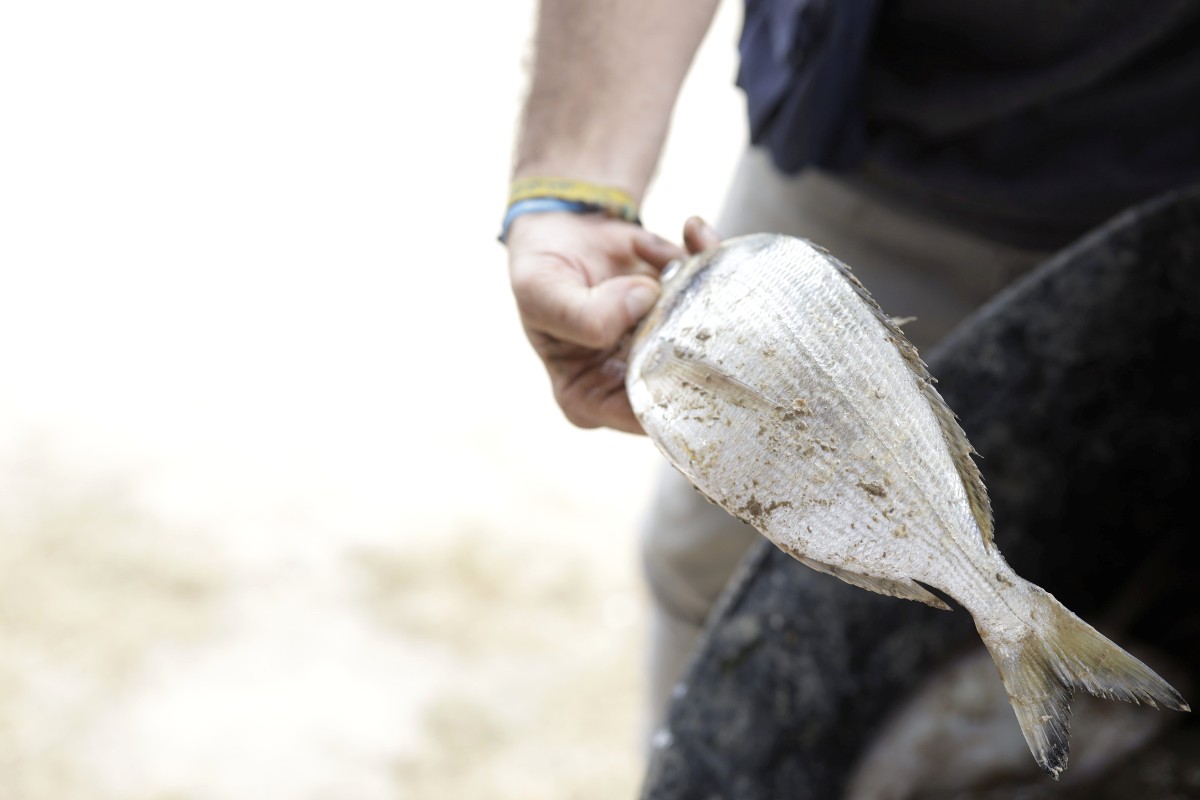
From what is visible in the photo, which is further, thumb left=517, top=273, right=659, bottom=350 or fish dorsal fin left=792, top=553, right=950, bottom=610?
thumb left=517, top=273, right=659, bottom=350

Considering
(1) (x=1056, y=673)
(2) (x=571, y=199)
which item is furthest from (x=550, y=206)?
(1) (x=1056, y=673)

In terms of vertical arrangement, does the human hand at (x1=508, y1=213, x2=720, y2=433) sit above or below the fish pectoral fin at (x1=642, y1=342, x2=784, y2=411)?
below

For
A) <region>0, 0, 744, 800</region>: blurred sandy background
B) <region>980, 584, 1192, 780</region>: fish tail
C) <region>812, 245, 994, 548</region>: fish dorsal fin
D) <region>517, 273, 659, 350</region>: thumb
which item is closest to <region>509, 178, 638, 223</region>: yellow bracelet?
<region>517, 273, 659, 350</region>: thumb

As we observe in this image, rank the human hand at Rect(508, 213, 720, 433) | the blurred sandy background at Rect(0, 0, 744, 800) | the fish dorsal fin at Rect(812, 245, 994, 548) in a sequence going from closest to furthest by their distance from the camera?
the fish dorsal fin at Rect(812, 245, 994, 548) < the human hand at Rect(508, 213, 720, 433) < the blurred sandy background at Rect(0, 0, 744, 800)

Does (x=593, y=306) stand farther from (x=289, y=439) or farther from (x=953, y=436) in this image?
(x=289, y=439)

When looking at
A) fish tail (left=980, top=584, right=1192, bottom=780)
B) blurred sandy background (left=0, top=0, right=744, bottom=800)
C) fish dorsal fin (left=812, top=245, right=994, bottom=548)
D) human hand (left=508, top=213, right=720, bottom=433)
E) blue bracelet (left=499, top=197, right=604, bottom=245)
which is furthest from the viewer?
blurred sandy background (left=0, top=0, right=744, bottom=800)

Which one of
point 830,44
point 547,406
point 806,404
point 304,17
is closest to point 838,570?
point 806,404

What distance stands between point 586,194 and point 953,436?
0.61 meters

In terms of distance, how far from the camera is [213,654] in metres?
2.45

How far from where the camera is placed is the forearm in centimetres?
134

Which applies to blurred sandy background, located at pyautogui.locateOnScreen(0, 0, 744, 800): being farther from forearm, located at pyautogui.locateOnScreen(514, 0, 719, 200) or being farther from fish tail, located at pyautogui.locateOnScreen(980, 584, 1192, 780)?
fish tail, located at pyautogui.locateOnScreen(980, 584, 1192, 780)

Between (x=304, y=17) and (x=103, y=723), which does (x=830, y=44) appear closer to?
(x=103, y=723)

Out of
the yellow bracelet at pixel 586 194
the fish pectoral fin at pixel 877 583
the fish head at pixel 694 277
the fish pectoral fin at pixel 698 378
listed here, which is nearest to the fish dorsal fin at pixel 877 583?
the fish pectoral fin at pixel 877 583

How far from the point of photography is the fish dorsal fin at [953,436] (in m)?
0.84
